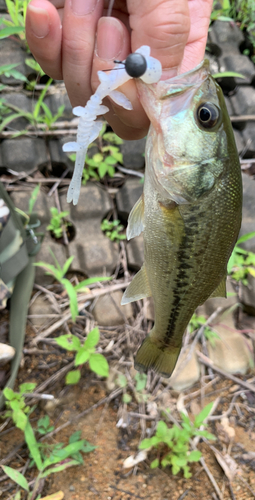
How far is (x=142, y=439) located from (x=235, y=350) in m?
0.97

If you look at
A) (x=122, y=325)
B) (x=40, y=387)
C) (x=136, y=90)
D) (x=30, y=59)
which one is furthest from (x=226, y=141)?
(x=30, y=59)

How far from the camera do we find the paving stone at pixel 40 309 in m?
2.35

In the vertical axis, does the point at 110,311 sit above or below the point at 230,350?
above

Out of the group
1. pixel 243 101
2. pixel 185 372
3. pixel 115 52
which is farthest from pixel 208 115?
pixel 243 101

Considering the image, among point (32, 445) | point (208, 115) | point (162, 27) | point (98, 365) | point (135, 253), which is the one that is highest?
point (162, 27)

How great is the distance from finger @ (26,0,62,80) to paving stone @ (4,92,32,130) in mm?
1555

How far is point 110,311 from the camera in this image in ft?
8.00

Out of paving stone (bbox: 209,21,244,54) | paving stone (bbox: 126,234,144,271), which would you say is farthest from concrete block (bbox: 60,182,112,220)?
paving stone (bbox: 209,21,244,54)

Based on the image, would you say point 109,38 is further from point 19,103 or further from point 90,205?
point 19,103

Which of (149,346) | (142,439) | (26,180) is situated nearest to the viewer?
(149,346)

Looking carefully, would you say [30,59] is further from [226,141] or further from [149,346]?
[149,346]

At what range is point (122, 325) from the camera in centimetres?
241

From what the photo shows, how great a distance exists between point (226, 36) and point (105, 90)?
3.47 meters

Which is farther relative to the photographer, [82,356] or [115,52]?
[82,356]
